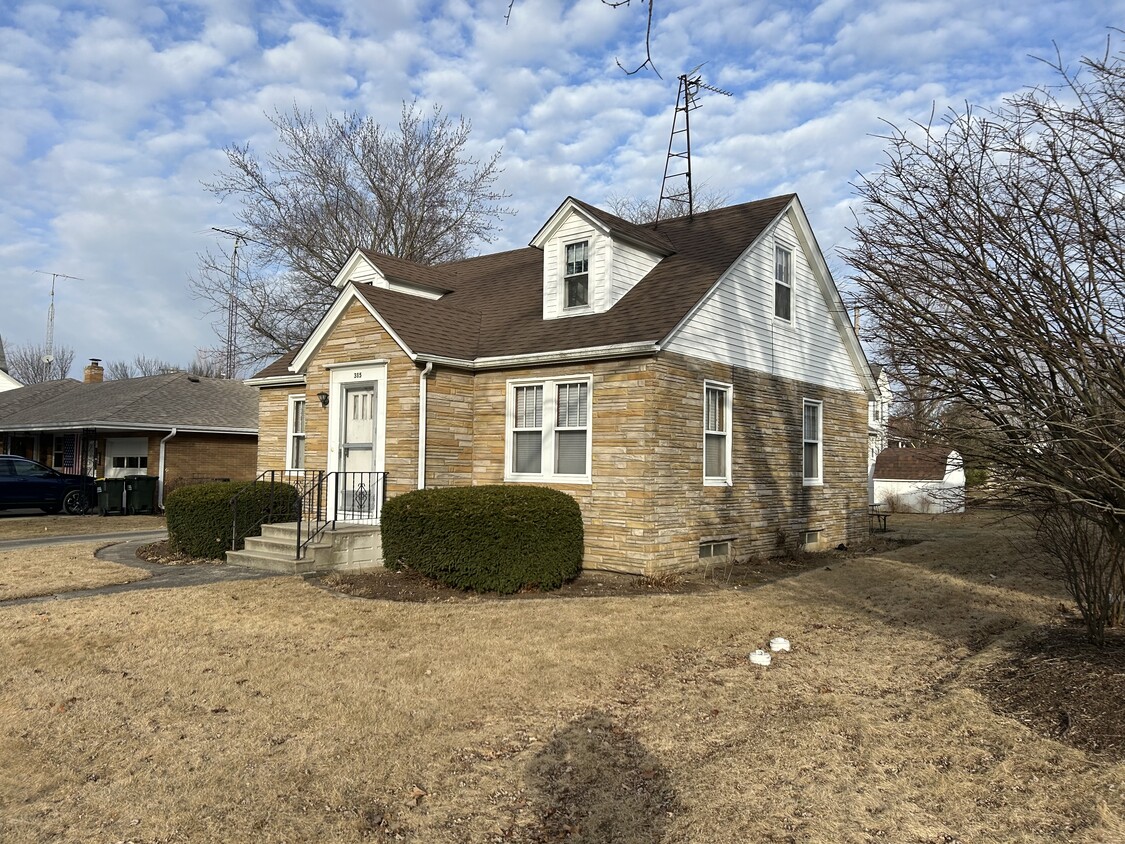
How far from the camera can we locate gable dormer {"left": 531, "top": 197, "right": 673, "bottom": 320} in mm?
13695

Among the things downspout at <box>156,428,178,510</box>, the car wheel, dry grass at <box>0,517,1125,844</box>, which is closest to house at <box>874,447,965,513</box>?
dry grass at <box>0,517,1125,844</box>

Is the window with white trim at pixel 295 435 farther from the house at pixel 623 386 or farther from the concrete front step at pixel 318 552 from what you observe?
the concrete front step at pixel 318 552

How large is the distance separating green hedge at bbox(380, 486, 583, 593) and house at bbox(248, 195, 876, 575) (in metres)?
1.20

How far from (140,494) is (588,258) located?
57.0 feet

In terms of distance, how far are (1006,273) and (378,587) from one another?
829 cm

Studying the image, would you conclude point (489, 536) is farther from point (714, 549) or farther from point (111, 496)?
point (111, 496)

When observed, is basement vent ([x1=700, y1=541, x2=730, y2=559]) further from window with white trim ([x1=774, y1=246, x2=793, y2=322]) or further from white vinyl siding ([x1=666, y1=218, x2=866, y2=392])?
window with white trim ([x1=774, y1=246, x2=793, y2=322])

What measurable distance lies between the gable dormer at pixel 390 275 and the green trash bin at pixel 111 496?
10507 mm

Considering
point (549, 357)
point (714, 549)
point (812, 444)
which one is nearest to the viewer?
point (549, 357)

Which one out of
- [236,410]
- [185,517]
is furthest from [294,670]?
[236,410]

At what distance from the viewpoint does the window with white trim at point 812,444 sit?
15.9m

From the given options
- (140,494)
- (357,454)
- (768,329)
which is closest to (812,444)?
(768,329)

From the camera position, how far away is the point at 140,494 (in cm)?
2461

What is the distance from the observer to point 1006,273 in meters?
5.30
